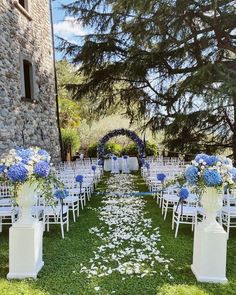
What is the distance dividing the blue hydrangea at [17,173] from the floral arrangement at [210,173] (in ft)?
5.44

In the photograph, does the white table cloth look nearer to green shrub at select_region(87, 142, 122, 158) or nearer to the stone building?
green shrub at select_region(87, 142, 122, 158)

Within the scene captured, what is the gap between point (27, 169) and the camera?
10.1ft

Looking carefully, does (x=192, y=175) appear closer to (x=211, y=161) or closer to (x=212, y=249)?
(x=211, y=161)

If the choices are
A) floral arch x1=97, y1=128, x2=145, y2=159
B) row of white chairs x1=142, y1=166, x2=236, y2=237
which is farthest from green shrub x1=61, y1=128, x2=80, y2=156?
row of white chairs x1=142, y1=166, x2=236, y2=237

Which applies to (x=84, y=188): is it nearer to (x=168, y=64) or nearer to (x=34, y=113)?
(x=34, y=113)

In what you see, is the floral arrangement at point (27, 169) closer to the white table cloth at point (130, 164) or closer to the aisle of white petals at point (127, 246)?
the aisle of white petals at point (127, 246)

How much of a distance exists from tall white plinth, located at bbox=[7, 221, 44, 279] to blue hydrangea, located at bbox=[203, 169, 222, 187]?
1814 millimetres

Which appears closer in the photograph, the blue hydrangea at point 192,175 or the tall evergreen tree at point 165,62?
the blue hydrangea at point 192,175

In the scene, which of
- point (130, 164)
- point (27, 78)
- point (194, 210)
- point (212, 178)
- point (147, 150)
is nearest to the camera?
point (212, 178)

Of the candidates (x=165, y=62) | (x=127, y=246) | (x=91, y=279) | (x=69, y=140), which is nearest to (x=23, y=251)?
(x=91, y=279)

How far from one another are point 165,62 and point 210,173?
25.9ft

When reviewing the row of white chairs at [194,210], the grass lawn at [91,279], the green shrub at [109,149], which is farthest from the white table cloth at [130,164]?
the grass lawn at [91,279]

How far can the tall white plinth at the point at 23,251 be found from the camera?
10.3ft

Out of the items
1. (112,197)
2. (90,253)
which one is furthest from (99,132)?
(90,253)
